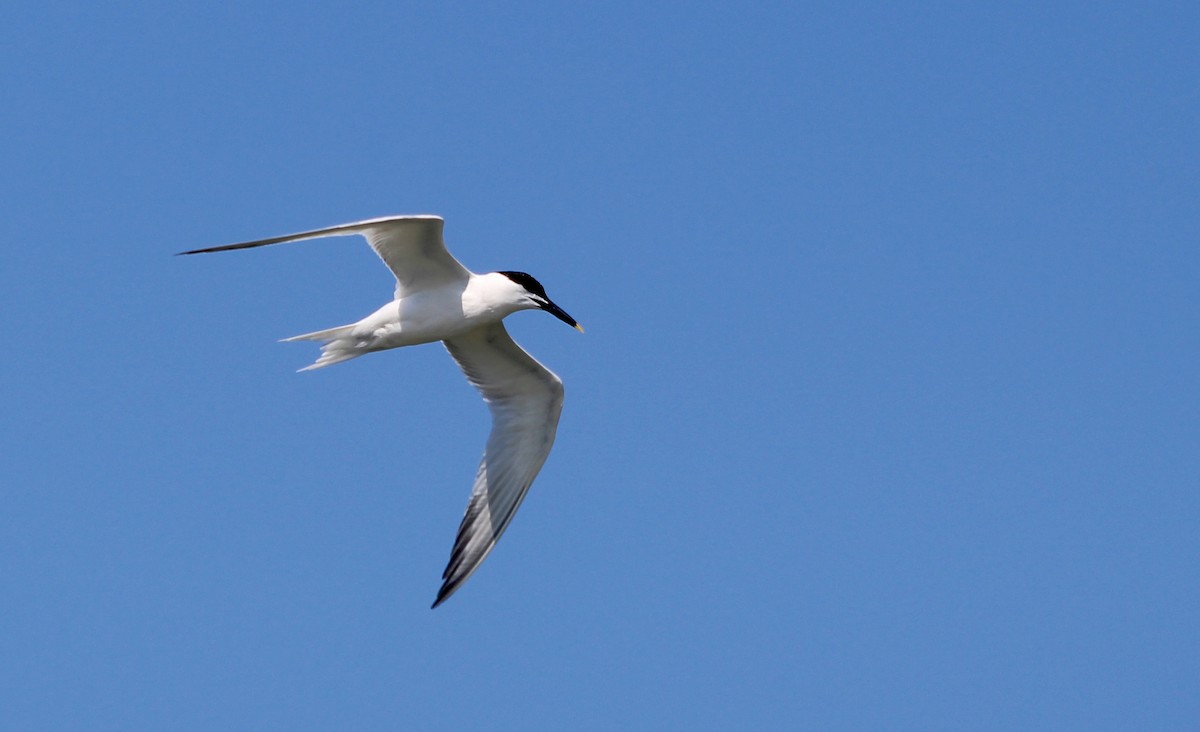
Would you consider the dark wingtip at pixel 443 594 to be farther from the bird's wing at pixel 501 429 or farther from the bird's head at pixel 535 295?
the bird's head at pixel 535 295

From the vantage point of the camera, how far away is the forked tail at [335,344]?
13.2 metres

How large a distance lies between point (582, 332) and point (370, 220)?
269 cm

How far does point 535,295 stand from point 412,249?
1346 mm

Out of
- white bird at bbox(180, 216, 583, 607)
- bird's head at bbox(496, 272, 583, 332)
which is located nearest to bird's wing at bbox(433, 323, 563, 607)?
white bird at bbox(180, 216, 583, 607)

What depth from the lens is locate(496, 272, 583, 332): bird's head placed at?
45.1 ft

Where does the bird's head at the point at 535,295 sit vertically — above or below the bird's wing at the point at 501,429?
above

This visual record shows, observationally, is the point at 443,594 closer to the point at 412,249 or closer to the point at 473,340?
the point at 473,340

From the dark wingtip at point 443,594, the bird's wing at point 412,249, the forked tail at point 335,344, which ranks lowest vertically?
the dark wingtip at point 443,594

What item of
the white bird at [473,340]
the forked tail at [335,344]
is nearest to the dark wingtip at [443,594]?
the white bird at [473,340]

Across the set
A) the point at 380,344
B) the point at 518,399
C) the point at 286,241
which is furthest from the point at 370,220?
the point at 518,399

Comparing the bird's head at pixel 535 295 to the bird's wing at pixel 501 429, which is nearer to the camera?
the bird's head at pixel 535 295

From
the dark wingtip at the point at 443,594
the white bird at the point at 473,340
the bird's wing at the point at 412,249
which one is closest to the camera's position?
the bird's wing at the point at 412,249

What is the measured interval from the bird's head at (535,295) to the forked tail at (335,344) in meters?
1.59

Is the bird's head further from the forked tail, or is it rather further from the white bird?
the forked tail
